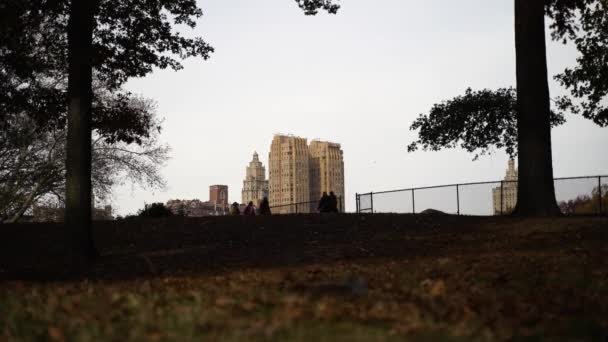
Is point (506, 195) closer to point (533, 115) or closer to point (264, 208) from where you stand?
point (264, 208)

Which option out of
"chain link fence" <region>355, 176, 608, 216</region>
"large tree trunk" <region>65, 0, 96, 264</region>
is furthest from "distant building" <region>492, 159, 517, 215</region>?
"large tree trunk" <region>65, 0, 96, 264</region>

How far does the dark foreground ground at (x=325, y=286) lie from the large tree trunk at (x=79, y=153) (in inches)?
29.6

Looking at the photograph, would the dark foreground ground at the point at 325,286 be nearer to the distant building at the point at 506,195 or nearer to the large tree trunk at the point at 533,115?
the large tree trunk at the point at 533,115

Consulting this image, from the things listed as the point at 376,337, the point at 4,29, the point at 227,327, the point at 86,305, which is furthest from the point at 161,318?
the point at 4,29

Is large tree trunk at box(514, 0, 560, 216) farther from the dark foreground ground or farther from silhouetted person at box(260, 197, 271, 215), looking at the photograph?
silhouetted person at box(260, 197, 271, 215)

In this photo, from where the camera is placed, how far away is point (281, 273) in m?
9.27

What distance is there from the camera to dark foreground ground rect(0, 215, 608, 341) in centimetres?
475

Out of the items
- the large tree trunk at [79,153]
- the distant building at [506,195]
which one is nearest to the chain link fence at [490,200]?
the distant building at [506,195]

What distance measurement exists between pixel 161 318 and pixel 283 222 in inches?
533

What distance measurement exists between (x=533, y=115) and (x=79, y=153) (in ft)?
39.3

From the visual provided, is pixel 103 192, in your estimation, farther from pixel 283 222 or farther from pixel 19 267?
pixel 19 267

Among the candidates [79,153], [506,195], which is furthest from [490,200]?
[79,153]

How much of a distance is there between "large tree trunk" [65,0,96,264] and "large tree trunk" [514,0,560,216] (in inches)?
453

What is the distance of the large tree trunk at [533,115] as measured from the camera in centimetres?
1703
